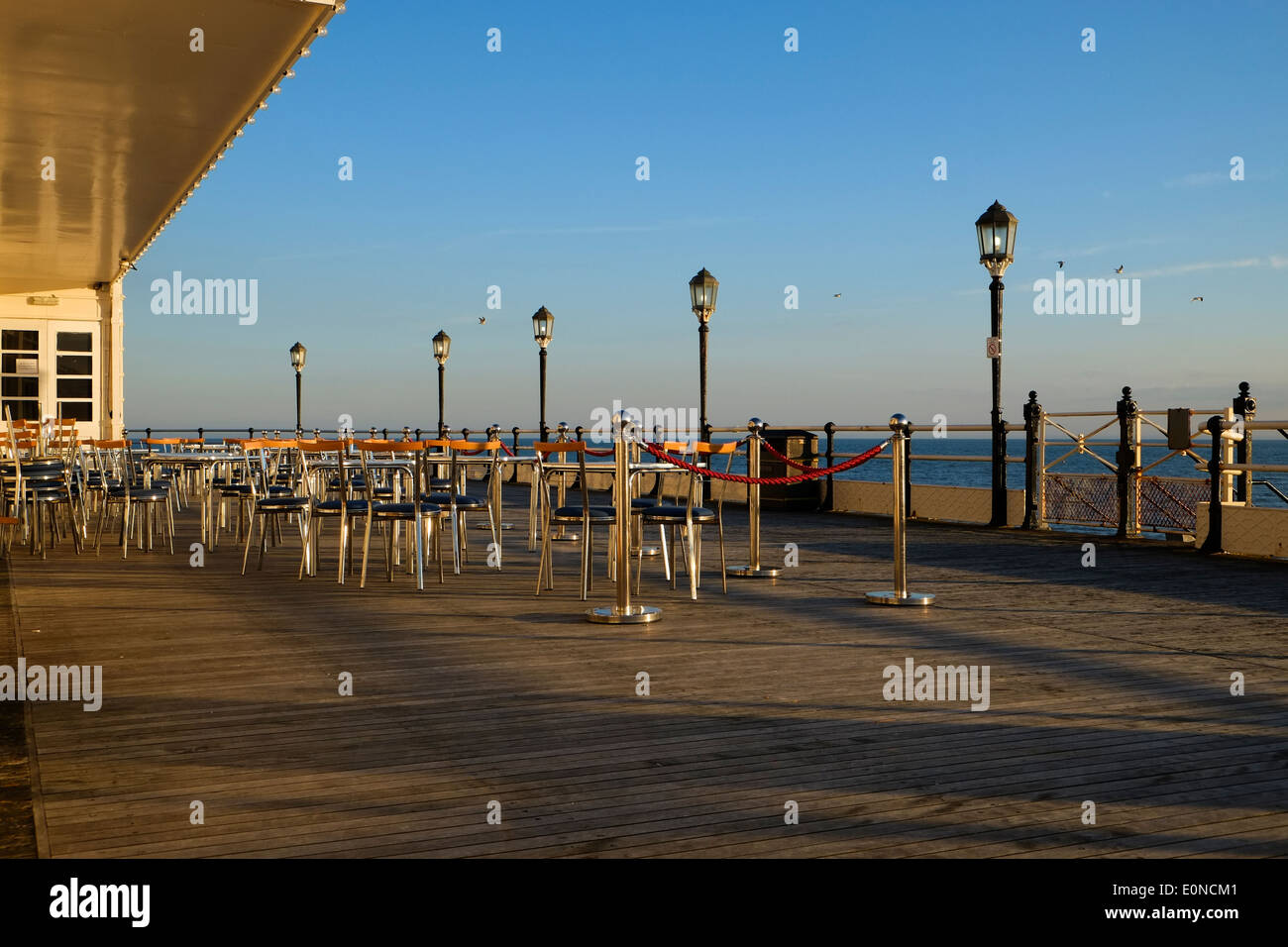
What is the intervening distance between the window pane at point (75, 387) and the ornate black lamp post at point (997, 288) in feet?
43.3

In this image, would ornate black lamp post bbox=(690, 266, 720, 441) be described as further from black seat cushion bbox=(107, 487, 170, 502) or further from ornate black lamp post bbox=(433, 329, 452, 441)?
ornate black lamp post bbox=(433, 329, 452, 441)

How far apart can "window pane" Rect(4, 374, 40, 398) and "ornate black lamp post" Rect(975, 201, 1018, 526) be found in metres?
13.6

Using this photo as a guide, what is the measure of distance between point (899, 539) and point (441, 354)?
57.8 ft

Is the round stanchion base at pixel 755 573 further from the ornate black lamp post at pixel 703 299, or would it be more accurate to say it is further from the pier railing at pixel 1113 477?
the ornate black lamp post at pixel 703 299

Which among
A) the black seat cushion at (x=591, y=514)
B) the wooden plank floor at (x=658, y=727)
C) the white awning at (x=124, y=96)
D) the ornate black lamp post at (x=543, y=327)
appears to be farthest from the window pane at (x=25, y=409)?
the black seat cushion at (x=591, y=514)

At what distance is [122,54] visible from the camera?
274 inches

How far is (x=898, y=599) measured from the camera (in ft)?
21.3

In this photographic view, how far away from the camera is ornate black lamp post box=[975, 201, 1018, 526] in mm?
11547

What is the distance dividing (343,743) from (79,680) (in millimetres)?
1577

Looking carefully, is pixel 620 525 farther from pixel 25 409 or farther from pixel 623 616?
pixel 25 409

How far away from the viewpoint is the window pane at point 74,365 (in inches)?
655

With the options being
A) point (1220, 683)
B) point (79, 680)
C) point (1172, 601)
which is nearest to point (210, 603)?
point (79, 680)

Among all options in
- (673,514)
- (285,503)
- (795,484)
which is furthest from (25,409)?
(673,514)
